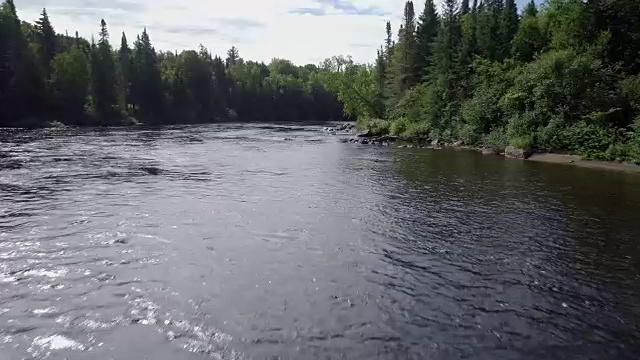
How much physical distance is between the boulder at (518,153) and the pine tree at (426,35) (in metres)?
30.0

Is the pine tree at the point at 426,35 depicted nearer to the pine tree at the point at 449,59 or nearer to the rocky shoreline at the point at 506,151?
the pine tree at the point at 449,59

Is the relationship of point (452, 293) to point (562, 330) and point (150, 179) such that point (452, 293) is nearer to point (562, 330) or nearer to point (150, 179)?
point (562, 330)

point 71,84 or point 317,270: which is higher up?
point 71,84

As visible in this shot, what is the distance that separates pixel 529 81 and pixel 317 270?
3533 centimetres

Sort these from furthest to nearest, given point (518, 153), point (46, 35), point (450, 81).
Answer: point (46, 35) → point (450, 81) → point (518, 153)

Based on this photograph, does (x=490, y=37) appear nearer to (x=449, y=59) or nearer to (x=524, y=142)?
(x=449, y=59)

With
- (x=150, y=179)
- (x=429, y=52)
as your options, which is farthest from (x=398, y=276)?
(x=429, y=52)

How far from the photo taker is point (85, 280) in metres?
10.9

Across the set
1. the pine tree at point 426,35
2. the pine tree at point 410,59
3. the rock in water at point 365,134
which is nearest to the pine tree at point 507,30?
the pine tree at point 426,35

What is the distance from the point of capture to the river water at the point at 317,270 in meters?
8.46

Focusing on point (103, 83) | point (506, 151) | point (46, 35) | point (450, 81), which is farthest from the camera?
point (46, 35)

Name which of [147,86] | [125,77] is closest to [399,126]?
[147,86]

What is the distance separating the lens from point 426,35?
6944 cm

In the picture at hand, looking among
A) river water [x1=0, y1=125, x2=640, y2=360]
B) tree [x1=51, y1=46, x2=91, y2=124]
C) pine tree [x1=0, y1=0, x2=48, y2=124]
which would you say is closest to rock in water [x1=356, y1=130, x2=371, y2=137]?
river water [x1=0, y1=125, x2=640, y2=360]
